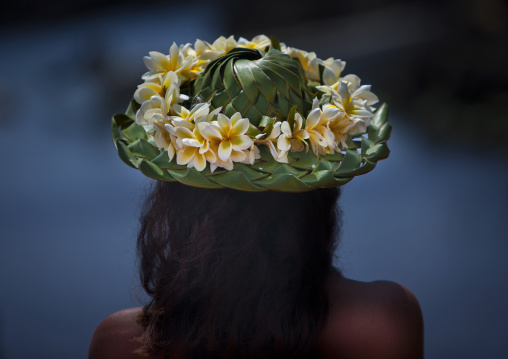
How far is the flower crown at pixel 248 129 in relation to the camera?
0.96 meters

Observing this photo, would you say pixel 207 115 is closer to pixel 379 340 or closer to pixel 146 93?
pixel 146 93

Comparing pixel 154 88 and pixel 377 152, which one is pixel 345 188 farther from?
pixel 154 88

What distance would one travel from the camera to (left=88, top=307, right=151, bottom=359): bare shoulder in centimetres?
118

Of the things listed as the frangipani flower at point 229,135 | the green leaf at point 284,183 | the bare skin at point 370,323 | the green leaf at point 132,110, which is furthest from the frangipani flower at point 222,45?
the bare skin at point 370,323

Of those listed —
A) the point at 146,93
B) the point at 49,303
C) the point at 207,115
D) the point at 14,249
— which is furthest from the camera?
the point at 14,249

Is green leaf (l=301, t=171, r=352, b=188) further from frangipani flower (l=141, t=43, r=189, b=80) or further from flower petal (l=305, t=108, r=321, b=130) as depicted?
frangipani flower (l=141, t=43, r=189, b=80)

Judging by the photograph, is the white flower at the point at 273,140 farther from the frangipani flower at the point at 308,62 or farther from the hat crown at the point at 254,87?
the frangipani flower at the point at 308,62

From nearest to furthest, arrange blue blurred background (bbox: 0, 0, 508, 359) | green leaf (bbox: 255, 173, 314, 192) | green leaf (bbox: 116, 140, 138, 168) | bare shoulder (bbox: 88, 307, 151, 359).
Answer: green leaf (bbox: 255, 173, 314, 192) → green leaf (bbox: 116, 140, 138, 168) → bare shoulder (bbox: 88, 307, 151, 359) → blue blurred background (bbox: 0, 0, 508, 359)

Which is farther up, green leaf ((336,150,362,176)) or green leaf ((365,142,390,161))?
green leaf ((365,142,390,161))

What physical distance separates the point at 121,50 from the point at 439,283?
3.11 m

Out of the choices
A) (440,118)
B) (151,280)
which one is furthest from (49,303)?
(440,118)

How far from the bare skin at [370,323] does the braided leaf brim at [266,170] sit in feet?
0.95

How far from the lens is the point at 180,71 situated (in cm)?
114

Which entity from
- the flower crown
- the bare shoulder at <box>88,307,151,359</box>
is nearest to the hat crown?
the flower crown
